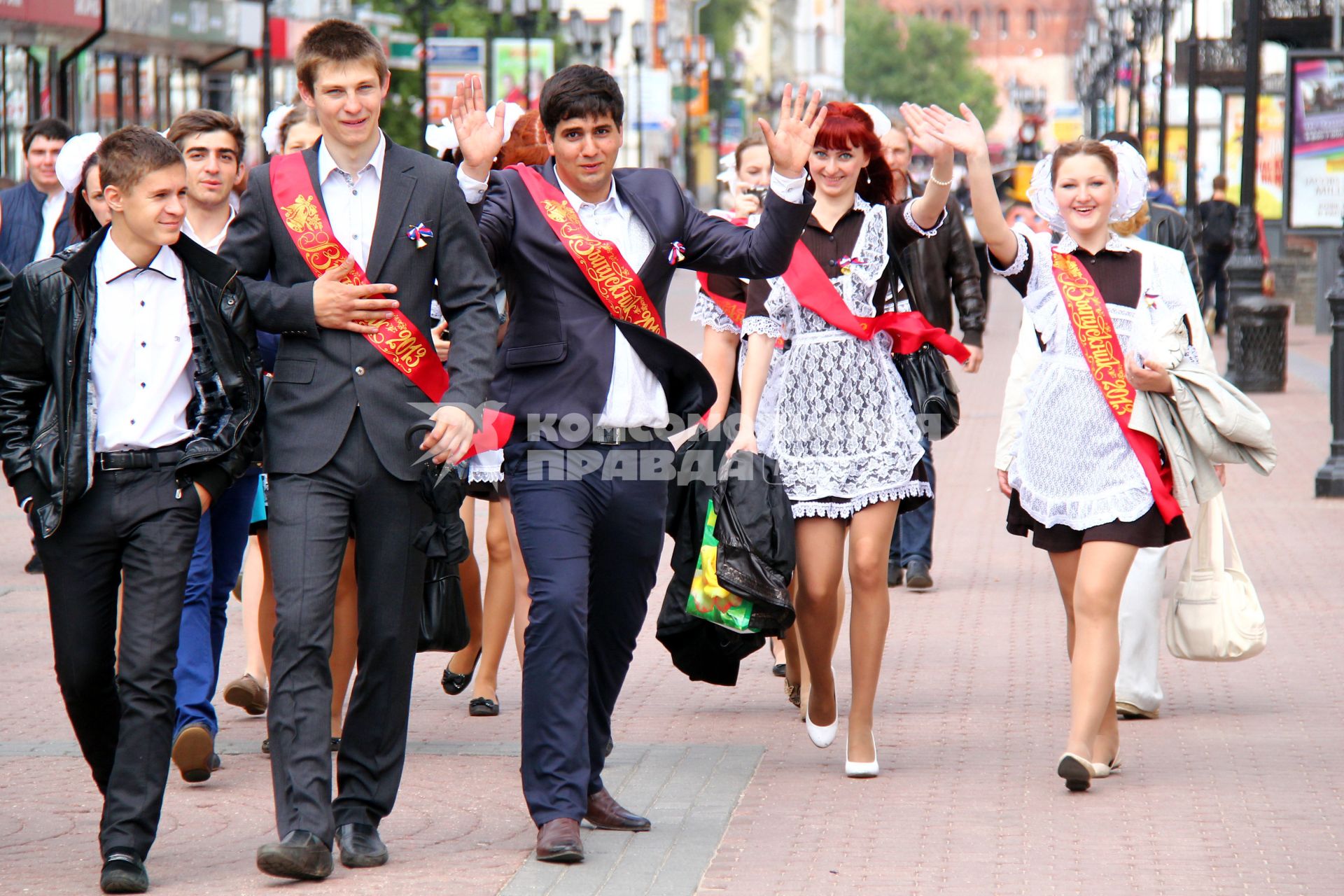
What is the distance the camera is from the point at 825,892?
4938mm

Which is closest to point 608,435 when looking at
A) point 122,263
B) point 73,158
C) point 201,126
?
point 122,263

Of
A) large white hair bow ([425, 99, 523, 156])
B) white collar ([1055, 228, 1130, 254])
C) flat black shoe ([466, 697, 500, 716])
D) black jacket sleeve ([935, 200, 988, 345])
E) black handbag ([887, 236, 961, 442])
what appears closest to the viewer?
white collar ([1055, 228, 1130, 254])

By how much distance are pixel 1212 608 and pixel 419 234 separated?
315 cm

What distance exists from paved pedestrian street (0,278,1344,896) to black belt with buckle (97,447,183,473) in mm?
1022

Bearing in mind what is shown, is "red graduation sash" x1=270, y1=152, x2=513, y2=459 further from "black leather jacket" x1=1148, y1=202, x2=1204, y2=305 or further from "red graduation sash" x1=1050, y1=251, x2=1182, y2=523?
"black leather jacket" x1=1148, y1=202, x2=1204, y2=305

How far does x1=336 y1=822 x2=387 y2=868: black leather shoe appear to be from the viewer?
5.07 metres

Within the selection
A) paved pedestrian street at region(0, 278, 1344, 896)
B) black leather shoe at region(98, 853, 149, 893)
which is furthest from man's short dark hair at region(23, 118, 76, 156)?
black leather shoe at region(98, 853, 149, 893)

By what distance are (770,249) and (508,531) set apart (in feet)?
6.51

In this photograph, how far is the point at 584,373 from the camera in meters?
5.24

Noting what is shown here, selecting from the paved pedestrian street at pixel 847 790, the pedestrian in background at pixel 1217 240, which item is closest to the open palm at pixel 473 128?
the paved pedestrian street at pixel 847 790

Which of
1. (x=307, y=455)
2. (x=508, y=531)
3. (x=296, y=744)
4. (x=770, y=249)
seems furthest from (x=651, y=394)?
(x=508, y=531)

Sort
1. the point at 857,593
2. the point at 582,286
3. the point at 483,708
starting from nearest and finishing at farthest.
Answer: the point at 582,286
the point at 857,593
the point at 483,708

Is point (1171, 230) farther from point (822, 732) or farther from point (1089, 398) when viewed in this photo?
point (822, 732)

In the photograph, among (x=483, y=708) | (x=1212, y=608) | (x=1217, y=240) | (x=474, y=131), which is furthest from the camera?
(x=1217, y=240)
